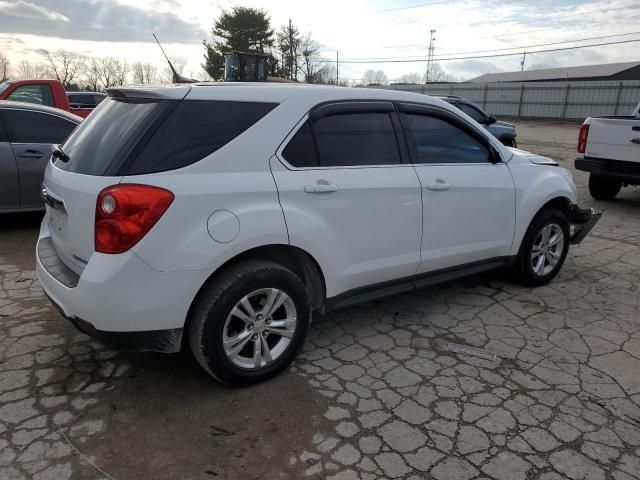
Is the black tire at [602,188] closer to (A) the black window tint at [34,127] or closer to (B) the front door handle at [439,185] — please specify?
(B) the front door handle at [439,185]

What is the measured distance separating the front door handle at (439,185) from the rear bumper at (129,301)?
1.75m

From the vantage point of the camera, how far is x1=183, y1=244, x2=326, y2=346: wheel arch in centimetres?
272

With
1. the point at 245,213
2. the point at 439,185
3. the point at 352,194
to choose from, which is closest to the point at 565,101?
the point at 439,185

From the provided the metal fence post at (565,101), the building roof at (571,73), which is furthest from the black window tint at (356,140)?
the building roof at (571,73)

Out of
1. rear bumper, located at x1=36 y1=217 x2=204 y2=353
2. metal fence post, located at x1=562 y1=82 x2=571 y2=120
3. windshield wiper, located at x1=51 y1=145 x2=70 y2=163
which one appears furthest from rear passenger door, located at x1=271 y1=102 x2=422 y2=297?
metal fence post, located at x1=562 y1=82 x2=571 y2=120

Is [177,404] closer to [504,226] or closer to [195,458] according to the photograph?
[195,458]

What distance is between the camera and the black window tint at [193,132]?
2566mm

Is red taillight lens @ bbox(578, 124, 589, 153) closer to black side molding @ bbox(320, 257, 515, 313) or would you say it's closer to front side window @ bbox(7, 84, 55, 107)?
black side molding @ bbox(320, 257, 515, 313)

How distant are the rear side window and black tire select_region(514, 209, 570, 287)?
1.70 meters

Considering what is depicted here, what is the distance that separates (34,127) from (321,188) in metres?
4.70

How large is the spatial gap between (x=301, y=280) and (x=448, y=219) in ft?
4.13

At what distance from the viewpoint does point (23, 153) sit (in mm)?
5816

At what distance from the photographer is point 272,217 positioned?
109 inches

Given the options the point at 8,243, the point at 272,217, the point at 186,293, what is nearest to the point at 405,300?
the point at 272,217
